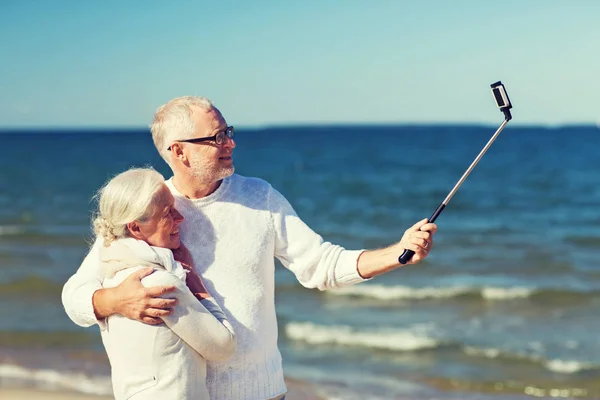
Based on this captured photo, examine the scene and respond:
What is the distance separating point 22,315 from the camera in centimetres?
945

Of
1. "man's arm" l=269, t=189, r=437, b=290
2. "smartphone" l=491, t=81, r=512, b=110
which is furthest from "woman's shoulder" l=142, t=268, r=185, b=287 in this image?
"smartphone" l=491, t=81, r=512, b=110

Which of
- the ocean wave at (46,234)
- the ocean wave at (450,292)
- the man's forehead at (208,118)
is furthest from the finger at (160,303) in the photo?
the ocean wave at (46,234)

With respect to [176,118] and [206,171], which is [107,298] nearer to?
[206,171]

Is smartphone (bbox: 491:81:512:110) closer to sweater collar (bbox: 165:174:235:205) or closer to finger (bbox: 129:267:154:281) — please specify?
sweater collar (bbox: 165:174:235:205)

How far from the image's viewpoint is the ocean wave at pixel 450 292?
33.5ft

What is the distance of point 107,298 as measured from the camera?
2.55 meters

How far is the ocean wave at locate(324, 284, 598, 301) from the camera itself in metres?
10.2

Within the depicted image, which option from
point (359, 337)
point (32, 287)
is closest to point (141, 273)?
point (359, 337)

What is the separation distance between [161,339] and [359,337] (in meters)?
6.17

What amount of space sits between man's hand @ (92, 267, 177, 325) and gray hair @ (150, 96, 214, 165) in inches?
21.5

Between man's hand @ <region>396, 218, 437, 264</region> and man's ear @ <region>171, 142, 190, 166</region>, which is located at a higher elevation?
man's ear @ <region>171, 142, 190, 166</region>

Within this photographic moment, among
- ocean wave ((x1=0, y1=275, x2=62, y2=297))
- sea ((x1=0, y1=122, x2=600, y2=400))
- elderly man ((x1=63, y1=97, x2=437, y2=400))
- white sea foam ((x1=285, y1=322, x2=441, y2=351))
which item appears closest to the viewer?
elderly man ((x1=63, y1=97, x2=437, y2=400))

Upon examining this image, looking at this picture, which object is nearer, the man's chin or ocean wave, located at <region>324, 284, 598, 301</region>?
the man's chin

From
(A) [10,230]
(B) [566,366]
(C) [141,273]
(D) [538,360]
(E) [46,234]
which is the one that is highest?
(A) [10,230]
